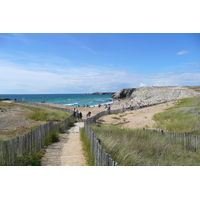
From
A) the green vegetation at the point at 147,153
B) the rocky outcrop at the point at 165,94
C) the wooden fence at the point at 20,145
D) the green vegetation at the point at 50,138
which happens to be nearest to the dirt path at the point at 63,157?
the wooden fence at the point at 20,145

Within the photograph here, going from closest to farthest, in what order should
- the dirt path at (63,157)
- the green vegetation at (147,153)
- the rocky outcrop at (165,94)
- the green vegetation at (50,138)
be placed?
the green vegetation at (147,153) < the dirt path at (63,157) < the green vegetation at (50,138) < the rocky outcrop at (165,94)

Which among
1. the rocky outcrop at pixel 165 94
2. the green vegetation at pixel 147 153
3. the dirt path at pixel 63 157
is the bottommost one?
the dirt path at pixel 63 157

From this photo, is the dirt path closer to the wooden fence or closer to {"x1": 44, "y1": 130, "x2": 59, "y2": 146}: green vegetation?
the wooden fence

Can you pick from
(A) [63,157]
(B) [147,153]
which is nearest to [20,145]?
(A) [63,157]

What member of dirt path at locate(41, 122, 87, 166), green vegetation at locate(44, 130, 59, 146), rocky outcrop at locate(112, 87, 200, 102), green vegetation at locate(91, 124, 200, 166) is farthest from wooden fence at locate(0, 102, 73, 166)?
rocky outcrop at locate(112, 87, 200, 102)

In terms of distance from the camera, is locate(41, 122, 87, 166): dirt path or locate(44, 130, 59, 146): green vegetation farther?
locate(44, 130, 59, 146): green vegetation

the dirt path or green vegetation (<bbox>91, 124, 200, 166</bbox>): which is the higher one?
green vegetation (<bbox>91, 124, 200, 166</bbox>)

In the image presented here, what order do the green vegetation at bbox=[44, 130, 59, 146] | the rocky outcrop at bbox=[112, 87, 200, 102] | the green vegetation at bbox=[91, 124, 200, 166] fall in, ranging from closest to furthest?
the green vegetation at bbox=[91, 124, 200, 166] < the green vegetation at bbox=[44, 130, 59, 146] < the rocky outcrop at bbox=[112, 87, 200, 102]

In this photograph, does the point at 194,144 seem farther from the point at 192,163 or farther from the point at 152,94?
the point at 152,94

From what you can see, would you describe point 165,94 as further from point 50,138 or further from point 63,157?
point 63,157

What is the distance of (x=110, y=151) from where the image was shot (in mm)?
6391

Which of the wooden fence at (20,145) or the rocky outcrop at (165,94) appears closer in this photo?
the wooden fence at (20,145)

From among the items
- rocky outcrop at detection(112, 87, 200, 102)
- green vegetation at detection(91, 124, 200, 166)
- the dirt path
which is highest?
rocky outcrop at detection(112, 87, 200, 102)

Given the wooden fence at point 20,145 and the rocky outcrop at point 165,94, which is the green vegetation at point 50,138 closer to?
the wooden fence at point 20,145
